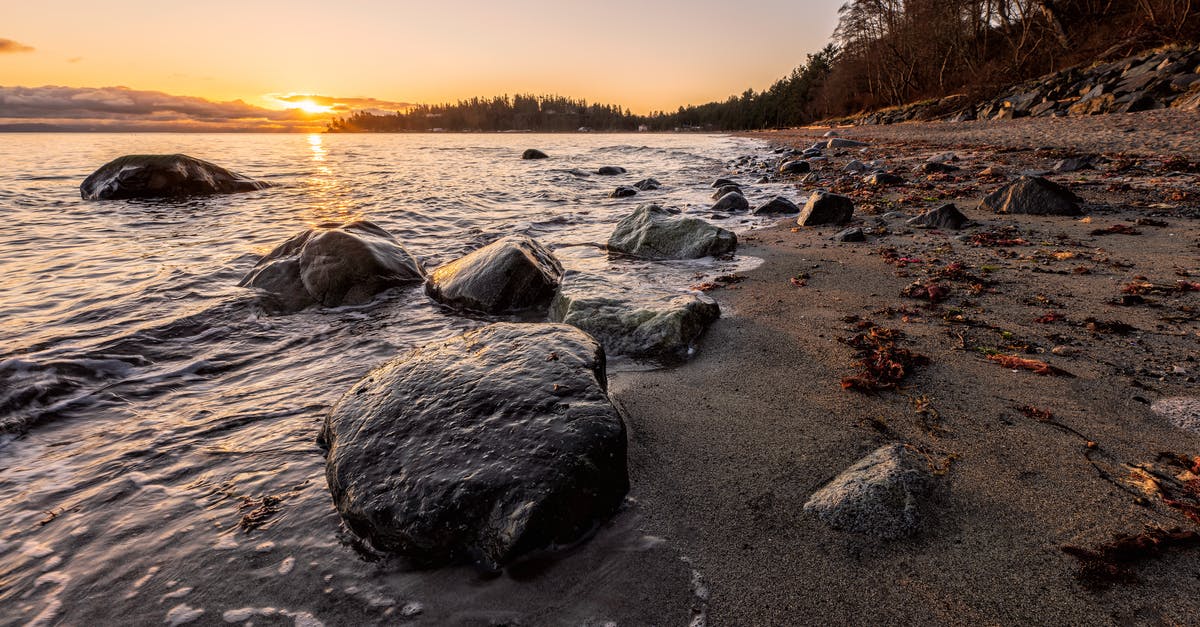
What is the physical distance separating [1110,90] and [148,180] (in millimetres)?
31144

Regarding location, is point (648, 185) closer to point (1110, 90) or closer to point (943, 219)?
point (943, 219)

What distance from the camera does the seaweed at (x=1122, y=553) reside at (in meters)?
1.64

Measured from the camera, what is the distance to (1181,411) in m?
2.43

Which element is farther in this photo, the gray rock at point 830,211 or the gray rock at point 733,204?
the gray rock at point 733,204

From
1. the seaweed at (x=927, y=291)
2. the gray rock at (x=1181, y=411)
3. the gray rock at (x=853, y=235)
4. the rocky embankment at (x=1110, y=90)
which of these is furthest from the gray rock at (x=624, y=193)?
the rocky embankment at (x=1110, y=90)

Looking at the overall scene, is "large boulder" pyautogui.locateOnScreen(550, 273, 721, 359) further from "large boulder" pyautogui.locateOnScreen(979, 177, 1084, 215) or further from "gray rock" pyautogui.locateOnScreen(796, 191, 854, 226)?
"large boulder" pyautogui.locateOnScreen(979, 177, 1084, 215)

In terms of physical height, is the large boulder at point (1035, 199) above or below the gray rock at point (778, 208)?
above

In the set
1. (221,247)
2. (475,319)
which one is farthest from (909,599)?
(221,247)

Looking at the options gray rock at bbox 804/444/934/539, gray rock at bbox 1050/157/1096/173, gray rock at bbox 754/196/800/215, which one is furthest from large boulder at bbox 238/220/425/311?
gray rock at bbox 1050/157/1096/173

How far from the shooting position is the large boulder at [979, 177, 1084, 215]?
6523 mm

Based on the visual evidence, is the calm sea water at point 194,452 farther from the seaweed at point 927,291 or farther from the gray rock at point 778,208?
the gray rock at point 778,208

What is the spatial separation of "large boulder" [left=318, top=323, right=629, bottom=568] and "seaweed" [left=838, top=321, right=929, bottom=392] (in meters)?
1.63

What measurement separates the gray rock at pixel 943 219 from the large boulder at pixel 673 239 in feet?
8.43

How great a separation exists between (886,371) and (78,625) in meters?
3.96
